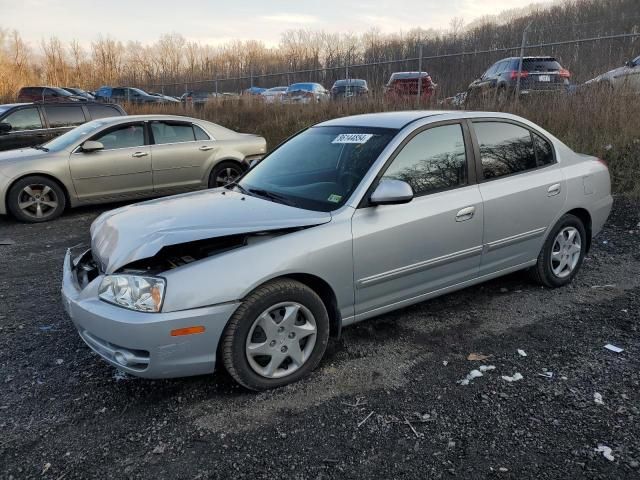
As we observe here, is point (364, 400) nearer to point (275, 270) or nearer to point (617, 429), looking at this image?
point (275, 270)

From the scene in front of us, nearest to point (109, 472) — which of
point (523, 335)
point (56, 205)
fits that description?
point (523, 335)

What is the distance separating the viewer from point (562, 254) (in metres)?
4.64

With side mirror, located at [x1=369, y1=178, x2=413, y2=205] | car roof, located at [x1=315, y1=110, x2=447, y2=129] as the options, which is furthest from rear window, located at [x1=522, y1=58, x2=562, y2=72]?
side mirror, located at [x1=369, y1=178, x2=413, y2=205]

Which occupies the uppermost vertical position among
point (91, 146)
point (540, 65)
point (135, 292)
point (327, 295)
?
point (540, 65)

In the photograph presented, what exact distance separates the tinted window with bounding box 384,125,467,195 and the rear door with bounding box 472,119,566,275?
189 mm

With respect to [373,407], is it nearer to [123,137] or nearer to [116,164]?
[116,164]

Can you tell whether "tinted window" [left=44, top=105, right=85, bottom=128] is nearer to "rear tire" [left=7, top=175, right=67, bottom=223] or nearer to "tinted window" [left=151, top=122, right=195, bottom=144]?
"tinted window" [left=151, top=122, right=195, bottom=144]

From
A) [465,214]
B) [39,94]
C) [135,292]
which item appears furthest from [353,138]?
[39,94]

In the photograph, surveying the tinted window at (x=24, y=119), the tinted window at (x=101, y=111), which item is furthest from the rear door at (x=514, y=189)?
the tinted window at (x=24, y=119)

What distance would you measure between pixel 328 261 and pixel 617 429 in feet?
5.84

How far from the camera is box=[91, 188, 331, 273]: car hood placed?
2.96 meters

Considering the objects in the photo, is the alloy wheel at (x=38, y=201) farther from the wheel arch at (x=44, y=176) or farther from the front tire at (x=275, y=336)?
the front tire at (x=275, y=336)

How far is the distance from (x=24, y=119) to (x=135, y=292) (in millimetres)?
9394

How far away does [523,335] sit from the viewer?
3.79 metres
